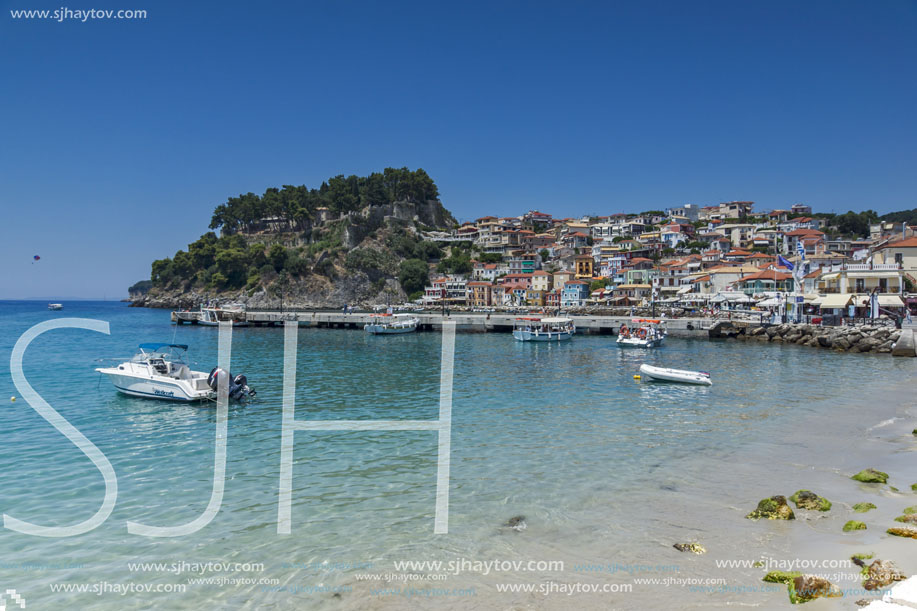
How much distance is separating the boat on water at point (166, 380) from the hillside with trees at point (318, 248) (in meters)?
87.2

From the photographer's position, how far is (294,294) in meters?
108

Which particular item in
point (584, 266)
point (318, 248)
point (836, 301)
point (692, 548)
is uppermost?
point (318, 248)

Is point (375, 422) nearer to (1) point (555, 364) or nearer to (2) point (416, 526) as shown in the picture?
(2) point (416, 526)

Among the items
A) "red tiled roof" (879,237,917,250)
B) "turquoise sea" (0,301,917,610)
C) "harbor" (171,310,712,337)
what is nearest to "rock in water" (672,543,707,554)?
"turquoise sea" (0,301,917,610)

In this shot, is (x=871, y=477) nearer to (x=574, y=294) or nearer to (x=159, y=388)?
(x=159, y=388)

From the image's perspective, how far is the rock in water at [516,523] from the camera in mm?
8930

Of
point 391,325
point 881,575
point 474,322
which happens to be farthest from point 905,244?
point 881,575

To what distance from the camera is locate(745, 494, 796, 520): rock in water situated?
9.02 m

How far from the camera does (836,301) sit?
1714 inches

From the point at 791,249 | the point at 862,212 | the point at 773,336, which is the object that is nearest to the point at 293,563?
the point at 773,336

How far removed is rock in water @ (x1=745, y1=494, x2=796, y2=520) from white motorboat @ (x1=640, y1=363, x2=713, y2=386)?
1512 cm

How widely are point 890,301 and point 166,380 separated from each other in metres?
51.0

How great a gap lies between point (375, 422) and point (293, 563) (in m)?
8.67

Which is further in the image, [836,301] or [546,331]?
[546,331]
